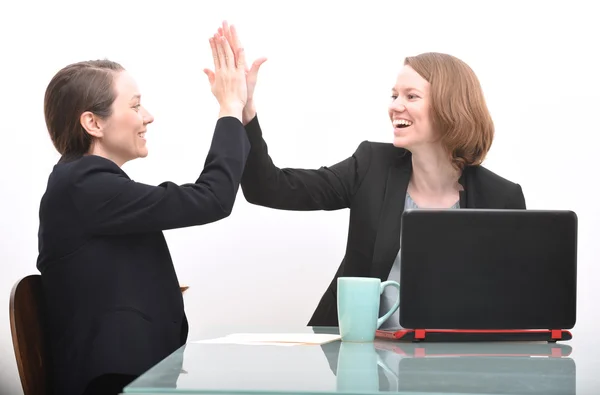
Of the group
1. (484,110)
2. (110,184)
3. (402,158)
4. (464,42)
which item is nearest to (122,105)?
(110,184)

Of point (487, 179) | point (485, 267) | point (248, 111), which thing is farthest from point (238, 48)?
point (485, 267)

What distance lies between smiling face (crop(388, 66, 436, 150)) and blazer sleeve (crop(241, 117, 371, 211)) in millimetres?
133

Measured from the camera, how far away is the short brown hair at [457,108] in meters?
2.19

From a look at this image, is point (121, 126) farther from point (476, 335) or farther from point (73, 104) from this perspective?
point (476, 335)

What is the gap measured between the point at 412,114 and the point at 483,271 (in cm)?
96

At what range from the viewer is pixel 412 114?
2211 mm

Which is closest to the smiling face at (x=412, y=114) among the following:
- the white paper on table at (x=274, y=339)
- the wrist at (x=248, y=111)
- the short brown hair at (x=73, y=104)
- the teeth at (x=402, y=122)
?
the teeth at (x=402, y=122)

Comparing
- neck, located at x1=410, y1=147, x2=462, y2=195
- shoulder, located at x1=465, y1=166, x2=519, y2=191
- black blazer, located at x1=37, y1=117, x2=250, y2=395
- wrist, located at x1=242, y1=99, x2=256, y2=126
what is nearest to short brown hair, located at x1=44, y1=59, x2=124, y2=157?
black blazer, located at x1=37, y1=117, x2=250, y2=395

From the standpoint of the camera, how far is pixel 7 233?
298 cm

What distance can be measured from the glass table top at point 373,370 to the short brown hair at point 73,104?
711 mm

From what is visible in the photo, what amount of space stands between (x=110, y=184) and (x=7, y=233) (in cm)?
158

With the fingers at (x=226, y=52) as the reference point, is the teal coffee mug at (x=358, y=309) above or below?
below

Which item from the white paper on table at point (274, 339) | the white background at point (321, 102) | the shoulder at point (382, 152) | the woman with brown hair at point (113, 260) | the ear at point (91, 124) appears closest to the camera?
the white paper on table at point (274, 339)

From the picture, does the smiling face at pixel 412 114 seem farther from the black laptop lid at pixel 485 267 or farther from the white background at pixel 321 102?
the black laptop lid at pixel 485 267
